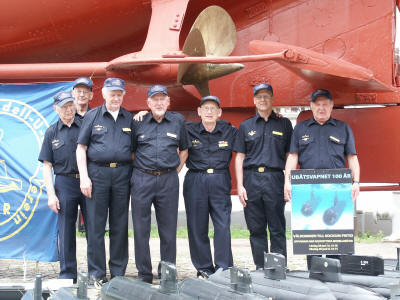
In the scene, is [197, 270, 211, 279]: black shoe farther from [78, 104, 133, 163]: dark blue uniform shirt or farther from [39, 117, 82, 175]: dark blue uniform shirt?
[39, 117, 82, 175]: dark blue uniform shirt

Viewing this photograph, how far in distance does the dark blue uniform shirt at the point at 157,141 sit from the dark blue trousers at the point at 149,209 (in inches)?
4.2

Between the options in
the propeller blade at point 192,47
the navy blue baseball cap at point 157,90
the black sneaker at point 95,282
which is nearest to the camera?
the black sneaker at point 95,282

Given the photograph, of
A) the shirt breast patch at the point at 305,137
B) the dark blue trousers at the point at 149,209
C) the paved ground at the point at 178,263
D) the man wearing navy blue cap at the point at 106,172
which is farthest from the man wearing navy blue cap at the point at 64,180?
the shirt breast patch at the point at 305,137

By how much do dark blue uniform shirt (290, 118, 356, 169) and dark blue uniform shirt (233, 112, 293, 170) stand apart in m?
0.22

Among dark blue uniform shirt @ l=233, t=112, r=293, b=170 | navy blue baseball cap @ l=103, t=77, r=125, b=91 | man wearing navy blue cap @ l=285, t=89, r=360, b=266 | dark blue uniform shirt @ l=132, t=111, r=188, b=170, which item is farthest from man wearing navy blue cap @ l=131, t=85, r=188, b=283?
man wearing navy blue cap @ l=285, t=89, r=360, b=266

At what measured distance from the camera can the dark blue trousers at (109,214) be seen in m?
5.67

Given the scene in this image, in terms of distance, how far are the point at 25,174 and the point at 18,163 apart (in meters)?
0.14

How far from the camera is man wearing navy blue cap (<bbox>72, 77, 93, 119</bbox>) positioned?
594 cm

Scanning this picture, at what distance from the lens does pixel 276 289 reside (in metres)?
4.46

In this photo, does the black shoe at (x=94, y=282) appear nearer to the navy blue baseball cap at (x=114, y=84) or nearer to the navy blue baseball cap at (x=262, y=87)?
the navy blue baseball cap at (x=114, y=84)

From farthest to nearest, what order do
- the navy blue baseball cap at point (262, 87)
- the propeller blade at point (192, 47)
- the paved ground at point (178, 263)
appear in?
the paved ground at point (178, 263) → the navy blue baseball cap at point (262, 87) → the propeller blade at point (192, 47)

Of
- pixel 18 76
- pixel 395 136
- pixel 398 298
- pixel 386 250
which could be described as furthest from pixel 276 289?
pixel 386 250

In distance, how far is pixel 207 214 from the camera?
6133mm

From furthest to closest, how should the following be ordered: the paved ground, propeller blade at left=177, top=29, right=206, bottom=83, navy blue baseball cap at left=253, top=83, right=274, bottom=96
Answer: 1. the paved ground
2. navy blue baseball cap at left=253, top=83, right=274, bottom=96
3. propeller blade at left=177, top=29, right=206, bottom=83
